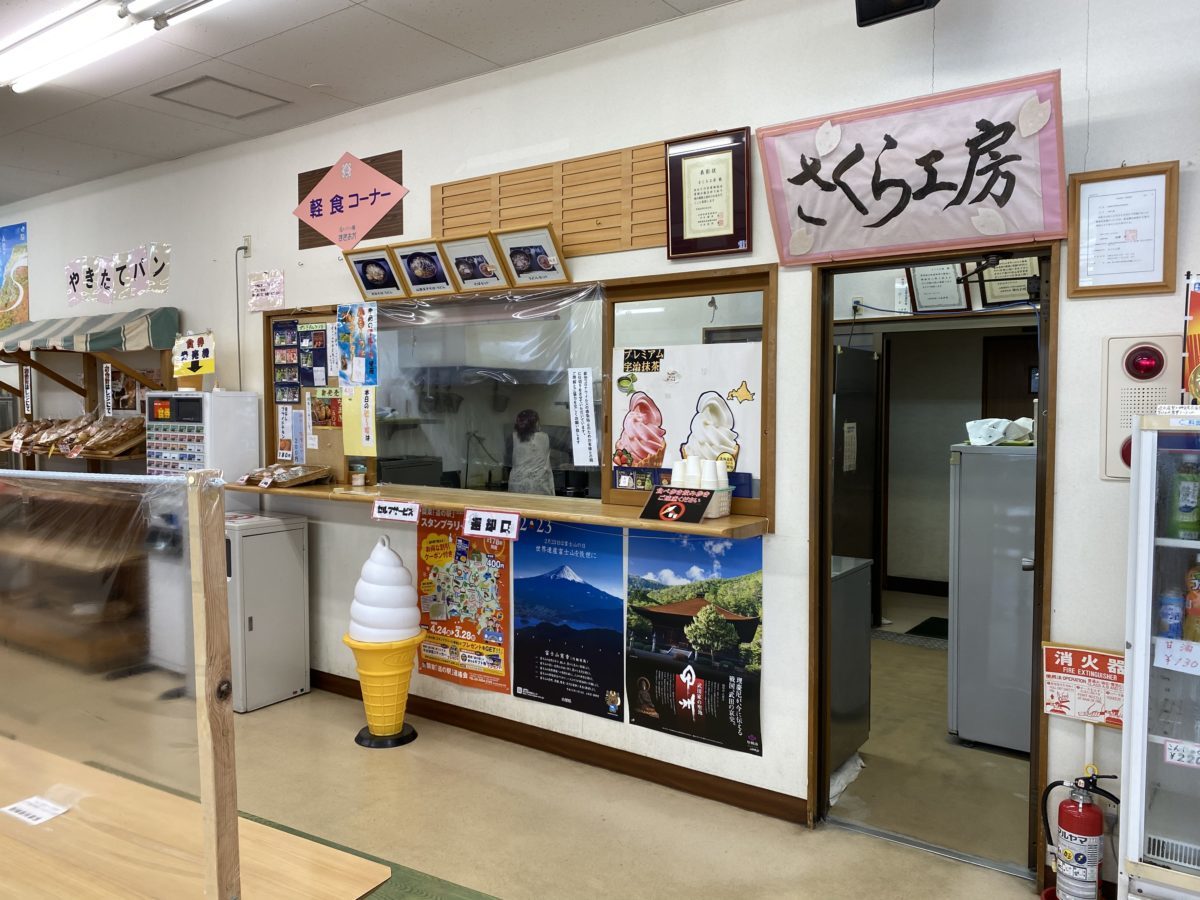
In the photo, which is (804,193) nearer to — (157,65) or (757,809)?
(757,809)

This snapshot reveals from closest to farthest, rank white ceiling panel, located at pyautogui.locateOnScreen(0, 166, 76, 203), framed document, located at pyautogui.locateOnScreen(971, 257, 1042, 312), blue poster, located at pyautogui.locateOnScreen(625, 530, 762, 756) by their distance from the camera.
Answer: blue poster, located at pyautogui.locateOnScreen(625, 530, 762, 756) → framed document, located at pyautogui.locateOnScreen(971, 257, 1042, 312) → white ceiling panel, located at pyautogui.locateOnScreen(0, 166, 76, 203)

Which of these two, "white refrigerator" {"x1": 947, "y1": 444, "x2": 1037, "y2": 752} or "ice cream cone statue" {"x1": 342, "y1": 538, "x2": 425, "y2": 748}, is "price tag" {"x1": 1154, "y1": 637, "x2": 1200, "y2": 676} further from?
"ice cream cone statue" {"x1": 342, "y1": 538, "x2": 425, "y2": 748}

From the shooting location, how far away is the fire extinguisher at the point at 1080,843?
Result: 2.42 m

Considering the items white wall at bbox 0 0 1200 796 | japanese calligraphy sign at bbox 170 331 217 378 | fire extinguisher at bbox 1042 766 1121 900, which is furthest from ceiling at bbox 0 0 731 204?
fire extinguisher at bbox 1042 766 1121 900

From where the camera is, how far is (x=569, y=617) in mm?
3631

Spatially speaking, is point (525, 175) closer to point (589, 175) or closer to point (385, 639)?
point (589, 175)

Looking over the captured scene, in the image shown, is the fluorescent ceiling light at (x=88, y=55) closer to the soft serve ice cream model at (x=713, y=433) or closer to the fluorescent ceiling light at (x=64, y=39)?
the fluorescent ceiling light at (x=64, y=39)

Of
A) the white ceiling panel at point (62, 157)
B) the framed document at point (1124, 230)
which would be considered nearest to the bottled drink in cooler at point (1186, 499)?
the framed document at point (1124, 230)

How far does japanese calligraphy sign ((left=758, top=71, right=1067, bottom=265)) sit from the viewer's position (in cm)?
239

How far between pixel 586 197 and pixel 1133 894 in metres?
2.94

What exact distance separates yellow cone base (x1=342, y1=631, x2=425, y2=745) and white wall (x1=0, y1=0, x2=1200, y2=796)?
347mm

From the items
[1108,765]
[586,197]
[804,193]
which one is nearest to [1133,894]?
[1108,765]

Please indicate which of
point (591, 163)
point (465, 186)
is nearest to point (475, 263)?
point (465, 186)

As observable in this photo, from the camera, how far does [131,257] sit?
5.41m
